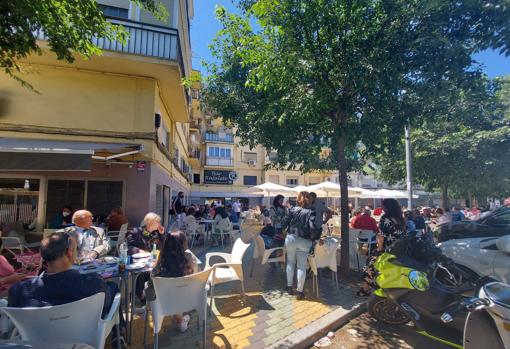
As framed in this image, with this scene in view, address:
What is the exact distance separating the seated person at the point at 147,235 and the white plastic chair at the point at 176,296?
5.85 ft

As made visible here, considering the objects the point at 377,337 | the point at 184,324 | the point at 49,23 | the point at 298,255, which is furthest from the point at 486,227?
the point at 49,23

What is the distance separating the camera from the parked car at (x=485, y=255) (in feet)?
15.8

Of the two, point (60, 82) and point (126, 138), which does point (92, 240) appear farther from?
point (60, 82)

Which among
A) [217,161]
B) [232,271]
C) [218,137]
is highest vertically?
[218,137]

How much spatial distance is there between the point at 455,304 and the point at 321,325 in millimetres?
1682

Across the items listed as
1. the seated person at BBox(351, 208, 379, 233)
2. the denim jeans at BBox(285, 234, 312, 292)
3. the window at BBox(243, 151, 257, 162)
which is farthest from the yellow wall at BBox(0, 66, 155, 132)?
the window at BBox(243, 151, 257, 162)

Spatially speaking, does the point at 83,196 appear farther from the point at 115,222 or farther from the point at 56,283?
the point at 56,283

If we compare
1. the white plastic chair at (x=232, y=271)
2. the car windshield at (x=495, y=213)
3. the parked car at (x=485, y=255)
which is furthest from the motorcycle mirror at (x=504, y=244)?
the white plastic chair at (x=232, y=271)

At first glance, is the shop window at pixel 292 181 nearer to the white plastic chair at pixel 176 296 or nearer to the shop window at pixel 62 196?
the shop window at pixel 62 196

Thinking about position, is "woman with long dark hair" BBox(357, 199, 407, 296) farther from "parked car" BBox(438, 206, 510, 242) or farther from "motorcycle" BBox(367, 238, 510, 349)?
"parked car" BBox(438, 206, 510, 242)

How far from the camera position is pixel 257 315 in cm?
443

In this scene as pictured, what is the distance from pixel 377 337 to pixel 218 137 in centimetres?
3604

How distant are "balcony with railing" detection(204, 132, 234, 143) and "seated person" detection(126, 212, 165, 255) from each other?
33.9m

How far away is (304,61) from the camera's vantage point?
5.83 metres
